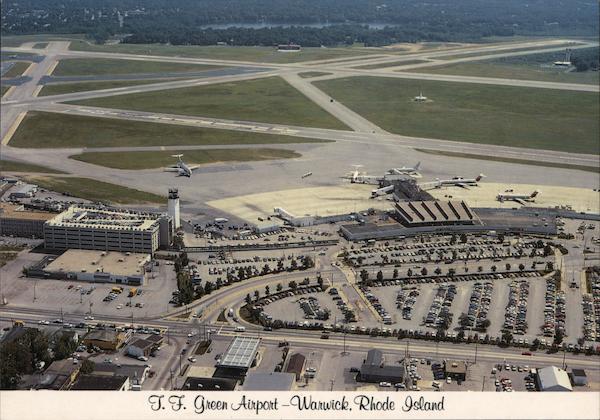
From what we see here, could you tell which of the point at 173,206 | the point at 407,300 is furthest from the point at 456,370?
the point at 173,206

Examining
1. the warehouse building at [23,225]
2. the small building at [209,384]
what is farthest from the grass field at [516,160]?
the small building at [209,384]

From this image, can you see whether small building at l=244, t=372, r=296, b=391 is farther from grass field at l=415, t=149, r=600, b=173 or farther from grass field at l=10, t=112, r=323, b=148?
grass field at l=10, t=112, r=323, b=148

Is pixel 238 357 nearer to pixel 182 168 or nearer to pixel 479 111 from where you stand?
pixel 182 168

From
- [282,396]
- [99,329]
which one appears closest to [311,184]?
[99,329]

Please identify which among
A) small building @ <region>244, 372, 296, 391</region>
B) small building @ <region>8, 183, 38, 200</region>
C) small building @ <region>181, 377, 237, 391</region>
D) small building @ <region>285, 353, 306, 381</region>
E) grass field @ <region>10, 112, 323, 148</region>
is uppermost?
small building @ <region>244, 372, 296, 391</region>

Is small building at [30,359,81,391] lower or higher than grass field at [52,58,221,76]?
higher

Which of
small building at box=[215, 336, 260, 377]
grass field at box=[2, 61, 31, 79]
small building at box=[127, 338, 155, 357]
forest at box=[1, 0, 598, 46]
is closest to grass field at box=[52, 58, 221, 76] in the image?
grass field at box=[2, 61, 31, 79]
